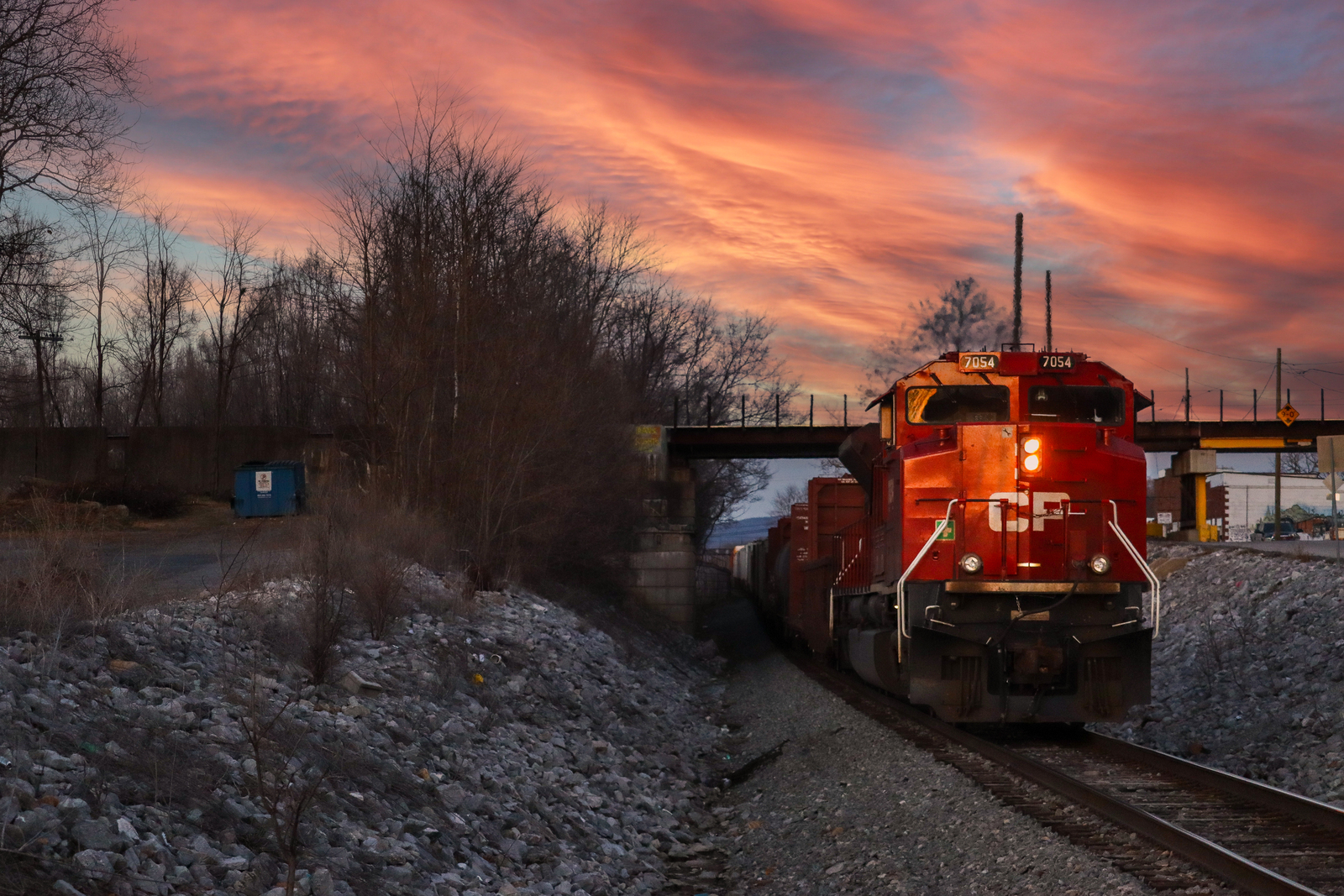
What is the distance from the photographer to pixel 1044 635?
1083 centimetres

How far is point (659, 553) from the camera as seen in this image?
103 ft

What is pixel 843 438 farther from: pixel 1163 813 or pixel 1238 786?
pixel 1163 813

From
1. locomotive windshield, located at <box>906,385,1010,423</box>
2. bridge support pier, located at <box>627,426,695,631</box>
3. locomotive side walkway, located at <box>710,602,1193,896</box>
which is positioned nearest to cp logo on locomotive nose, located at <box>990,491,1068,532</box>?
locomotive windshield, located at <box>906,385,1010,423</box>

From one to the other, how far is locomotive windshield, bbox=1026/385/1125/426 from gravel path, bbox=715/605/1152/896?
3874mm

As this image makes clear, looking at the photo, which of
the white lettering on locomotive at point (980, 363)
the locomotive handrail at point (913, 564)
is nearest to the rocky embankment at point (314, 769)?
the locomotive handrail at point (913, 564)

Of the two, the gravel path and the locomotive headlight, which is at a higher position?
the locomotive headlight

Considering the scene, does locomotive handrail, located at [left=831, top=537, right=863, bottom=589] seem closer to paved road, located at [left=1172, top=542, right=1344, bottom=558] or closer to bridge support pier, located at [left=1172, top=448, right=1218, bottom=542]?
paved road, located at [left=1172, top=542, right=1344, bottom=558]

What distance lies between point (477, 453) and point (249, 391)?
142 feet

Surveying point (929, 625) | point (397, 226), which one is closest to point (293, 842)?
point (929, 625)

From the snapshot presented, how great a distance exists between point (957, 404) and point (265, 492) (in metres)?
24.9

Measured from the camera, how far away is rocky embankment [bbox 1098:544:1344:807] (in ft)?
34.7

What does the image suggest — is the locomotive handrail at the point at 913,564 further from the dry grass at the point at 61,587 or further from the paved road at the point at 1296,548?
the paved road at the point at 1296,548

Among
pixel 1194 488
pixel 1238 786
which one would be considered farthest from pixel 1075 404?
pixel 1194 488

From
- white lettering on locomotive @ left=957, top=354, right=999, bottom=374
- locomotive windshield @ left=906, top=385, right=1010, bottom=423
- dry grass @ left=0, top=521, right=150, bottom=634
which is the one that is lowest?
dry grass @ left=0, top=521, right=150, bottom=634
